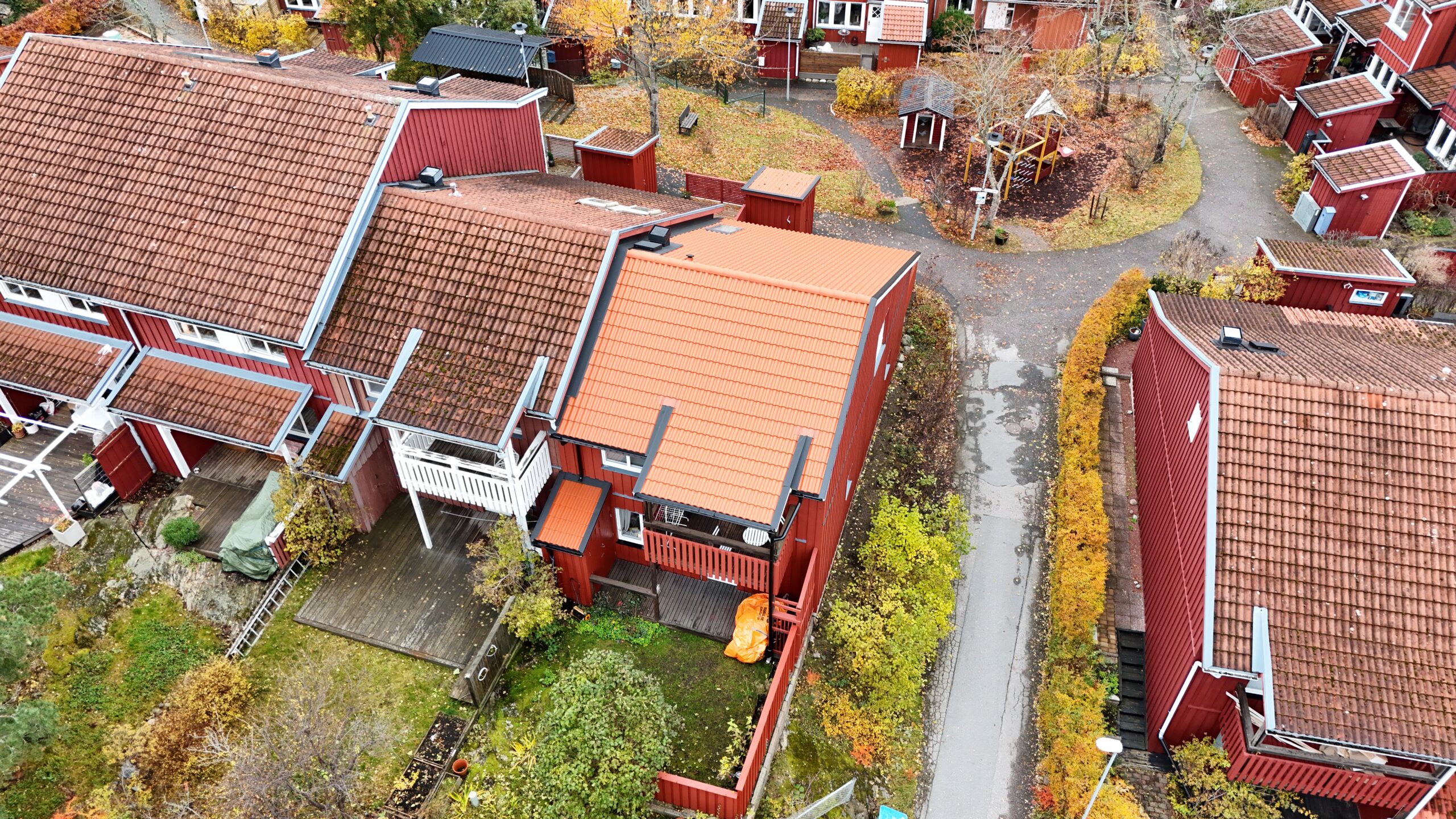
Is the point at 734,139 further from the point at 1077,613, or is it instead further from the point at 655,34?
the point at 1077,613

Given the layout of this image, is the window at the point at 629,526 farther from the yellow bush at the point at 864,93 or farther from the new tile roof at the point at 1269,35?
the new tile roof at the point at 1269,35

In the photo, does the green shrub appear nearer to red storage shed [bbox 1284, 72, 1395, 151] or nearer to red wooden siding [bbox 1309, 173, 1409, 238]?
red wooden siding [bbox 1309, 173, 1409, 238]

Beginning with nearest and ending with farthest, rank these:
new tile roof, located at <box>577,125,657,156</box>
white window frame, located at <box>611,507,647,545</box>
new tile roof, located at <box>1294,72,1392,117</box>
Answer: white window frame, located at <box>611,507,647,545</box>
new tile roof, located at <box>577,125,657,156</box>
new tile roof, located at <box>1294,72,1392,117</box>

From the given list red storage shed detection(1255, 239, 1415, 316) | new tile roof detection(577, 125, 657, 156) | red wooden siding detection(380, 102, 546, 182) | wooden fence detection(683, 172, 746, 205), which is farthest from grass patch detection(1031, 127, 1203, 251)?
red wooden siding detection(380, 102, 546, 182)

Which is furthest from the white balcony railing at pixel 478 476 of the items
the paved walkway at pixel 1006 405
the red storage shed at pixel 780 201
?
the red storage shed at pixel 780 201

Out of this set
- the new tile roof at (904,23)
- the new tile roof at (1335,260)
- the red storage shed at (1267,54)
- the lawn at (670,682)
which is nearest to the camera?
the lawn at (670,682)

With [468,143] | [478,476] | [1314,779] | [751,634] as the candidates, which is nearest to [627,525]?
[478,476]
